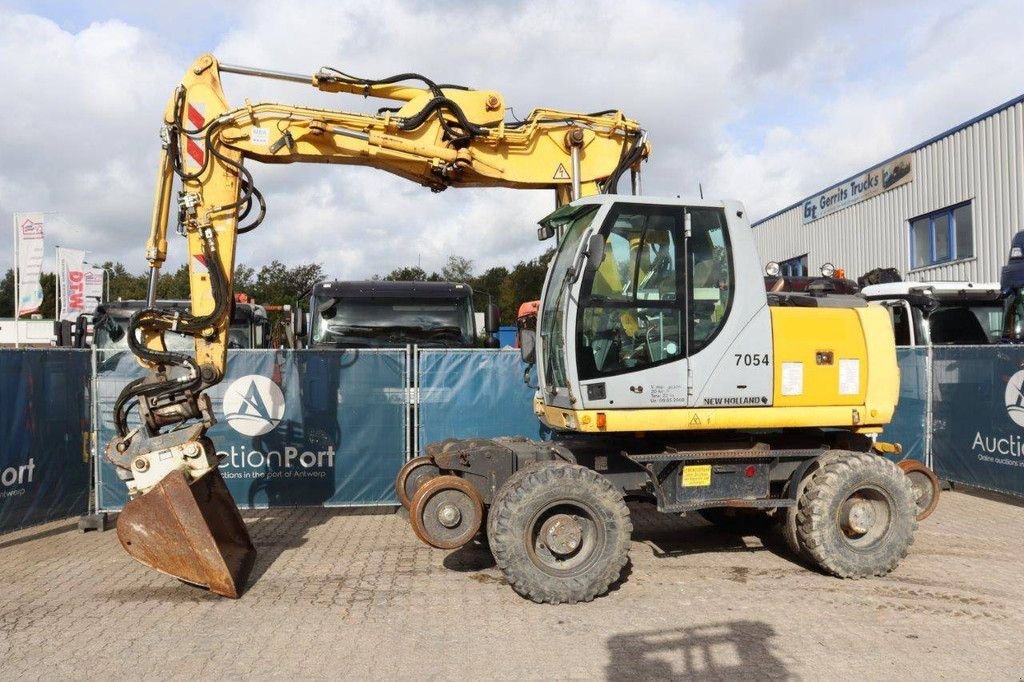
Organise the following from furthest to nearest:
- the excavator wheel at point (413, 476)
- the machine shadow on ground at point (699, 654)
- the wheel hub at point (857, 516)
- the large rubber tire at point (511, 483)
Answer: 1. the excavator wheel at point (413, 476)
2. the wheel hub at point (857, 516)
3. the large rubber tire at point (511, 483)
4. the machine shadow on ground at point (699, 654)

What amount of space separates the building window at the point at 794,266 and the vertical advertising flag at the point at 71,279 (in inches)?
849

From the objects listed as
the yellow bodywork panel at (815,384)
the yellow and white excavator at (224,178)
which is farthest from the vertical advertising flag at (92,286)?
the yellow bodywork panel at (815,384)

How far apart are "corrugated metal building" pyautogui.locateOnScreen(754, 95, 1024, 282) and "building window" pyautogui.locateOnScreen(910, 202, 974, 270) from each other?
0.07 feet

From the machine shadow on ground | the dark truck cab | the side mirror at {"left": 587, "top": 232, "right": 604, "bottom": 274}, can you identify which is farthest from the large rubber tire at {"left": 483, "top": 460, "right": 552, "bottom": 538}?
the dark truck cab

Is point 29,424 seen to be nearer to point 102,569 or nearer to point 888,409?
point 102,569

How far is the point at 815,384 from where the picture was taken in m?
5.92

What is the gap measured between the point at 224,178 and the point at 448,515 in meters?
3.26

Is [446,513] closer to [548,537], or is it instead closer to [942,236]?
[548,537]

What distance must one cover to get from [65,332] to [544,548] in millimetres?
9089

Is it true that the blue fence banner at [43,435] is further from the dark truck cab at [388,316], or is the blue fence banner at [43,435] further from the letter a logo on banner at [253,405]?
the dark truck cab at [388,316]

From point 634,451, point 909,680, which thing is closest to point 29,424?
point 634,451

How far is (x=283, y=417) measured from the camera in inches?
325

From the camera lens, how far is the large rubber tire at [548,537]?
5398 mm

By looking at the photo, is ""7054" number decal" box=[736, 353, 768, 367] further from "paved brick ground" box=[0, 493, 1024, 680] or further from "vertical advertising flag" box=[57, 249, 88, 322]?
"vertical advertising flag" box=[57, 249, 88, 322]
